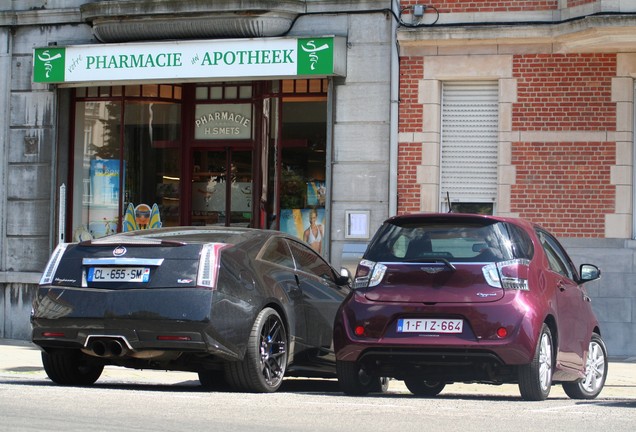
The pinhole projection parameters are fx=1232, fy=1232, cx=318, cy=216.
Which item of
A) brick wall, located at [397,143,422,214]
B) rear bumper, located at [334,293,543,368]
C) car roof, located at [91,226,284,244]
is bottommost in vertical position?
rear bumper, located at [334,293,543,368]

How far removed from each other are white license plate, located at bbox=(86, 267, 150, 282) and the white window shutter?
28.5 feet

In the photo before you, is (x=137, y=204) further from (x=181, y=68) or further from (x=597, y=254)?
(x=597, y=254)

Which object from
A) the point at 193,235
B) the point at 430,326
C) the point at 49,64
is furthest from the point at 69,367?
the point at 49,64

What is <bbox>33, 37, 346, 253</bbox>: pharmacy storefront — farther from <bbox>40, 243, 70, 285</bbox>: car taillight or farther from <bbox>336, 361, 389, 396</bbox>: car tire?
Result: <bbox>40, 243, 70, 285</bbox>: car taillight

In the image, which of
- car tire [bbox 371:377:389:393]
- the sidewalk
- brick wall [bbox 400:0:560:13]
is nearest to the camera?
car tire [bbox 371:377:389:393]

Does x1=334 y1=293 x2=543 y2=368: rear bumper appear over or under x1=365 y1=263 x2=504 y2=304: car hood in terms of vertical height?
under

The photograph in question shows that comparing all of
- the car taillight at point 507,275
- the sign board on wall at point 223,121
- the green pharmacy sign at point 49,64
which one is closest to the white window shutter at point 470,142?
the sign board on wall at point 223,121

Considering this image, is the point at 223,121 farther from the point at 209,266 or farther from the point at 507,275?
the point at 507,275

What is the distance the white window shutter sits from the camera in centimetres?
1803

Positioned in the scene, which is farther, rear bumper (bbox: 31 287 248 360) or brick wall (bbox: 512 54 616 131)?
brick wall (bbox: 512 54 616 131)

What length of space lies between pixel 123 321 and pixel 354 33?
936cm

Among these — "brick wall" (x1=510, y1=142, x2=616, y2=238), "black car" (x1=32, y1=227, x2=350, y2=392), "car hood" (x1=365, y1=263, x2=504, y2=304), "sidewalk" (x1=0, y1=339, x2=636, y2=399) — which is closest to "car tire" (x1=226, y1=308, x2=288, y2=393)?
"black car" (x1=32, y1=227, x2=350, y2=392)

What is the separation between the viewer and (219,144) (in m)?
19.8

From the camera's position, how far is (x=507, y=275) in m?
9.65
